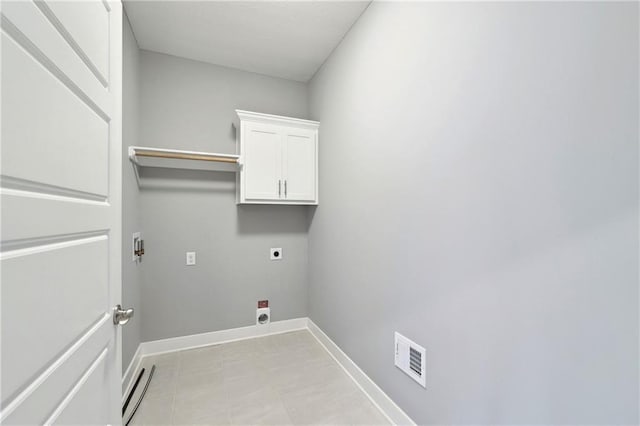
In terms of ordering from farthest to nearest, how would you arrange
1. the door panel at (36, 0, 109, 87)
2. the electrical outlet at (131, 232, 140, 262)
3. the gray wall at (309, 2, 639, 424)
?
the electrical outlet at (131, 232, 140, 262), the gray wall at (309, 2, 639, 424), the door panel at (36, 0, 109, 87)

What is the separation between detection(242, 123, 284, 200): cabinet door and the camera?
7.98 ft

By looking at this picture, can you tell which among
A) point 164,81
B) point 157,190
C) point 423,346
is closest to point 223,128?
point 164,81

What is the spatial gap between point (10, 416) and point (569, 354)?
4.61 ft

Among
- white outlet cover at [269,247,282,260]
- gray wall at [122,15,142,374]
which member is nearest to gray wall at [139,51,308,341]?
white outlet cover at [269,247,282,260]

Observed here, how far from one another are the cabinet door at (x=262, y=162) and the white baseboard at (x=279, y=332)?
1.37 m

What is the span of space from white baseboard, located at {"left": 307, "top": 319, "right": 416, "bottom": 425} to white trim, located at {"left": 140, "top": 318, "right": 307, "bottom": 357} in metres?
0.40

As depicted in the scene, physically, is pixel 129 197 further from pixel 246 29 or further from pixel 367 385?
pixel 367 385

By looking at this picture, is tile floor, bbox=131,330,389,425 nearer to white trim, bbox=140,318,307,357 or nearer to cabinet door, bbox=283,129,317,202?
white trim, bbox=140,318,307,357

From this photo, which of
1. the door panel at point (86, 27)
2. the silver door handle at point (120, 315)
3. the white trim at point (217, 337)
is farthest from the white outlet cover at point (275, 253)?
the door panel at point (86, 27)

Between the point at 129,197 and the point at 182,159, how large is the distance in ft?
1.98

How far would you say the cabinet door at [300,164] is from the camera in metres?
2.56

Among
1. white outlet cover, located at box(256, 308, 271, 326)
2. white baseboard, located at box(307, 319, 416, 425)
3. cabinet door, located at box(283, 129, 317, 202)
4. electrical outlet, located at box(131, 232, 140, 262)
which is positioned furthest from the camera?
white outlet cover, located at box(256, 308, 271, 326)

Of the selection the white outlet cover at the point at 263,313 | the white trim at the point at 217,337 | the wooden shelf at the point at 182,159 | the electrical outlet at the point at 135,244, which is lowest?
the white trim at the point at 217,337

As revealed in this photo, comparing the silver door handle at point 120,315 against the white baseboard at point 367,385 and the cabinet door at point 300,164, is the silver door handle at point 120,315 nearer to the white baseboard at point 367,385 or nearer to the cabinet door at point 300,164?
the white baseboard at point 367,385
